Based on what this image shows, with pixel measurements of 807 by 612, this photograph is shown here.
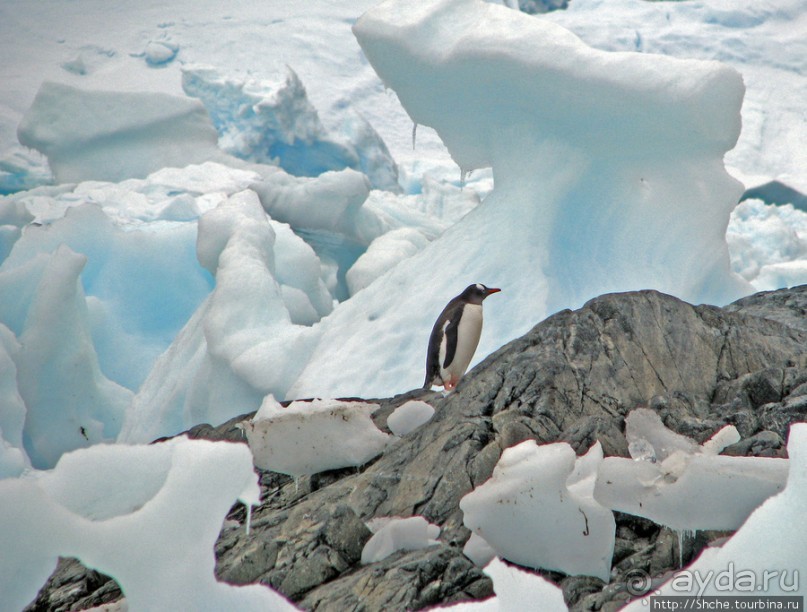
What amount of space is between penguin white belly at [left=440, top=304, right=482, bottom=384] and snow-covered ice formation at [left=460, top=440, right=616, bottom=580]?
240 centimetres

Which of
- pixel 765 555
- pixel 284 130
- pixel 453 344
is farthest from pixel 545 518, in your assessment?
pixel 284 130

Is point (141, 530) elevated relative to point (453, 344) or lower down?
elevated

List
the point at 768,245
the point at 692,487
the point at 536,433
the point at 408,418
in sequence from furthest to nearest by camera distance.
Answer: the point at 768,245 < the point at 408,418 < the point at 536,433 < the point at 692,487

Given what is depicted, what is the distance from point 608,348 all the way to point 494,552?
1.19 m

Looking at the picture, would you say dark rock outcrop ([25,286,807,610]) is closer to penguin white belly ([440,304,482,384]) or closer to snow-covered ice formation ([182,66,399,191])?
penguin white belly ([440,304,482,384])

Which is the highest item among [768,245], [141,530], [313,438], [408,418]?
[141,530]

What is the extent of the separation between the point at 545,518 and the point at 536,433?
567mm

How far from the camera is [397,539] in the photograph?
2.04 meters

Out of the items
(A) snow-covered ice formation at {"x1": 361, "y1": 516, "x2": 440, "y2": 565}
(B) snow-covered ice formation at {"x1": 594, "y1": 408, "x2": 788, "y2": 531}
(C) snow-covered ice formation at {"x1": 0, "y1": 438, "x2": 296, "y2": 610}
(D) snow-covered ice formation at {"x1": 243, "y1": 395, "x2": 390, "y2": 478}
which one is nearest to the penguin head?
(D) snow-covered ice formation at {"x1": 243, "y1": 395, "x2": 390, "y2": 478}

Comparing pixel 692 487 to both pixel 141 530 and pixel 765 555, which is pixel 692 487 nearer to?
pixel 765 555

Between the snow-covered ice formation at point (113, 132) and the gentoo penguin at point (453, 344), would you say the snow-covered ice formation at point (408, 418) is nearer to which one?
the gentoo penguin at point (453, 344)

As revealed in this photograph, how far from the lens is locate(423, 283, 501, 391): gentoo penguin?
434 centimetres

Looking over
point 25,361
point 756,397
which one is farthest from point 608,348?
point 25,361

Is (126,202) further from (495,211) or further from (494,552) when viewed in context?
(494,552)
